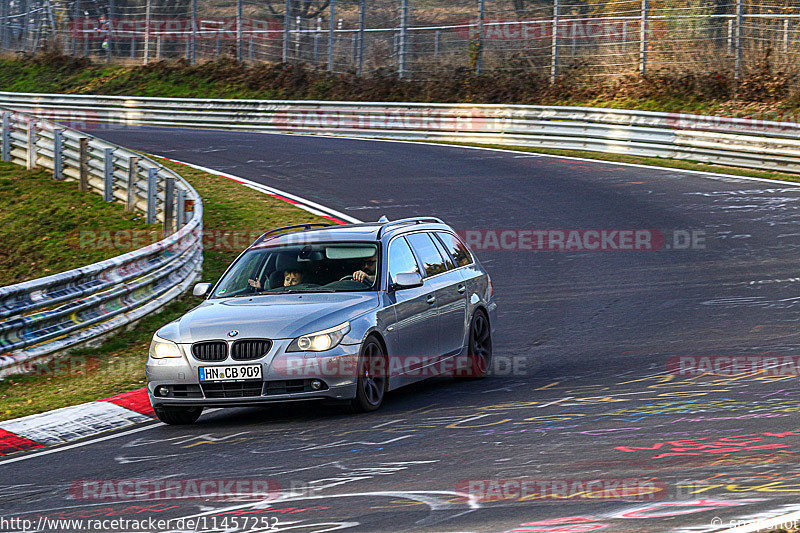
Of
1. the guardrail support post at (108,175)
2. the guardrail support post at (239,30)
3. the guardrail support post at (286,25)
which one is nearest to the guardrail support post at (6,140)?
the guardrail support post at (108,175)

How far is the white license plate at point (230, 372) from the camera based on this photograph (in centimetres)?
884

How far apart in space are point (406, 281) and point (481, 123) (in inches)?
828

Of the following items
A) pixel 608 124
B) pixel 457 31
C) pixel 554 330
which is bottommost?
pixel 554 330

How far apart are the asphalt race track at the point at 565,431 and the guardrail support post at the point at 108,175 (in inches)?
291

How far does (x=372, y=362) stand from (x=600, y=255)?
27.3 feet

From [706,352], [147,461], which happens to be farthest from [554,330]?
[147,461]

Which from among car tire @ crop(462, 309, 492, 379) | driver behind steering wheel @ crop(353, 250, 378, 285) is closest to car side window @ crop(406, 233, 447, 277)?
car tire @ crop(462, 309, 492, 379)

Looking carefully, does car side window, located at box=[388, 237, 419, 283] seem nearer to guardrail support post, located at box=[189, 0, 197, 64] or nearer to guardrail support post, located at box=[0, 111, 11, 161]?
guardrail support post, located at box=[0, 111, 11, 161]

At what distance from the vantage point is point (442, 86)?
37.3m

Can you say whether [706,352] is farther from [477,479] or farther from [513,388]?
[477,479]

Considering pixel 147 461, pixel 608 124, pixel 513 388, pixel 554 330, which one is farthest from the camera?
pixel 608 124

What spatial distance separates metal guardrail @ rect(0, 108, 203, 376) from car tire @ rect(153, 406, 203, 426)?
2.80 m

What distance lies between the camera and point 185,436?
8.87 m

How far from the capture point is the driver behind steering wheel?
9.95 m
